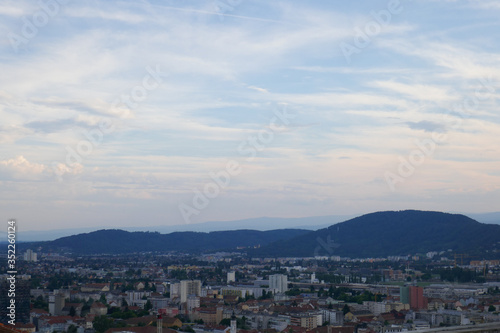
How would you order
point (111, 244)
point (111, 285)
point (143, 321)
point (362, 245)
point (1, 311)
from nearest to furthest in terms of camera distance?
point (1, 311) < point (143, 321) < point (111, 285) < point (362, 245) < point (111, 244)

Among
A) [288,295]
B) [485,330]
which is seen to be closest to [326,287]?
[288,295]

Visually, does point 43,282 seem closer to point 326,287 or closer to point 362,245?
point 326,287

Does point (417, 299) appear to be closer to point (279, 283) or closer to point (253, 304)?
point (253, 304)

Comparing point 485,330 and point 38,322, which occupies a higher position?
point 485,330

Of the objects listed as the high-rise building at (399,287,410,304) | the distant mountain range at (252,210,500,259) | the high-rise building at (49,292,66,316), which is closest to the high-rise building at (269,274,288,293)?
the high-rise building at (399,287,410,304)

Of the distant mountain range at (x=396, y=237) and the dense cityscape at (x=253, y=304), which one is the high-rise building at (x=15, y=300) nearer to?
the dense cityscape at (x=253, y=304)

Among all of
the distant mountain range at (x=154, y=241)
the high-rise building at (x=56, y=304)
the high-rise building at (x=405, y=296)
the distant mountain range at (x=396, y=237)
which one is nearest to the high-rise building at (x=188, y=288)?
the high-rise building at (x=56, y=304)
